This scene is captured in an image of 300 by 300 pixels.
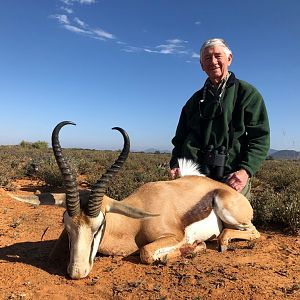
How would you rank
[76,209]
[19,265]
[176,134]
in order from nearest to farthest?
[76,209], [19,265], [176,134]

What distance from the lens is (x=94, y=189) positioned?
4781mm

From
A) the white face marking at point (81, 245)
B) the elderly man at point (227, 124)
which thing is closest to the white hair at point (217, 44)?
A: the elderly man at point (227, 124)

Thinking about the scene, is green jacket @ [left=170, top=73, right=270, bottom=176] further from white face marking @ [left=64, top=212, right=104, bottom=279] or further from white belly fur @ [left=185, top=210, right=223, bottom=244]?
white face marking @ [left=64, top=212, right=104, bottom=279]

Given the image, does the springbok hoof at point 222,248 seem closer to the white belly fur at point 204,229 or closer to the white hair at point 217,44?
the white belly fur at point 204,229

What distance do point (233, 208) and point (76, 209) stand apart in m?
2.62

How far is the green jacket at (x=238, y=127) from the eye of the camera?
6410 millimetres

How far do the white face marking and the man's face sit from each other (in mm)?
3120

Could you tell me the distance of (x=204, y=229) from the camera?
6.11 metres

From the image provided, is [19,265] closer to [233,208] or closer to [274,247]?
[233,208]

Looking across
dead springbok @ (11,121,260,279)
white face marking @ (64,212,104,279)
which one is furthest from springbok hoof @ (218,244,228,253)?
white face marking @ (64,212,104,279)

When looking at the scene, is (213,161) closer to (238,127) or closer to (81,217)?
(238,127)

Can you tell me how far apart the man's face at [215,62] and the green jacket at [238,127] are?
199mm

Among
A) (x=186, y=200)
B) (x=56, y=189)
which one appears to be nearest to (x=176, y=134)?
(x=186, y=200)

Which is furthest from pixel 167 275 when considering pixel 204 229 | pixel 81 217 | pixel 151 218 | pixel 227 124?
pixel 227 124
